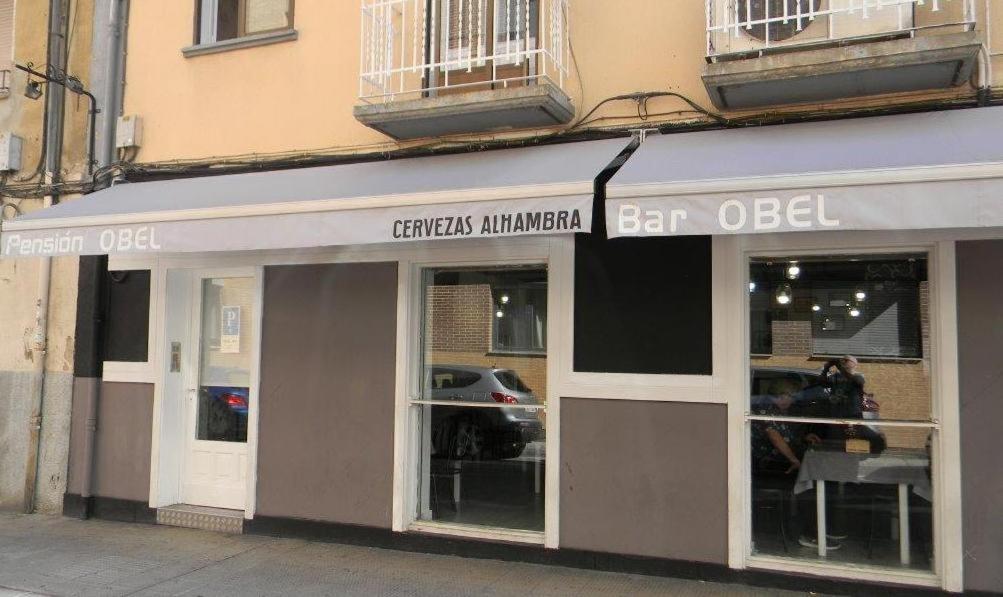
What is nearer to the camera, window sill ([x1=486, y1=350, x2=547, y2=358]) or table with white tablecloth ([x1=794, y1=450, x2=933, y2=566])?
table with white tablecloth ([x1=794, y1=450, x2=933, y2=566])

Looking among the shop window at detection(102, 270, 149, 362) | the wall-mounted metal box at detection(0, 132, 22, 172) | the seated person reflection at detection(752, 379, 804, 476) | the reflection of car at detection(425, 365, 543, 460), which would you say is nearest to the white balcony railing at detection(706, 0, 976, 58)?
the seated person reflection at detection(752, 379, 804, 476)

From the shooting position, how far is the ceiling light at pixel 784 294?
5.54 meters

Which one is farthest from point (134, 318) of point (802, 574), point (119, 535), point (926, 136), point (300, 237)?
point (926, 136)

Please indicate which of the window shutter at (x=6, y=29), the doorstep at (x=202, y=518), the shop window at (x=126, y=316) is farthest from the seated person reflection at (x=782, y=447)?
the window shutter at (x=6, y=29)

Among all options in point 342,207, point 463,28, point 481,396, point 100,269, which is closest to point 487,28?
point 463,28

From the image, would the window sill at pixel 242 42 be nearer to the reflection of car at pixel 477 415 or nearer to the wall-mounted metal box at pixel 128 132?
the wall-mounted metal box at pixel 128 132

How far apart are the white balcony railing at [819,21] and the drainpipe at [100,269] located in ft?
18.6

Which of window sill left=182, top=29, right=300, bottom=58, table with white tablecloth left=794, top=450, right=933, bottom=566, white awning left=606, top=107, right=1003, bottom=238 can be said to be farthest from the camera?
window sill left=182, top=29, right=300, bottom=58

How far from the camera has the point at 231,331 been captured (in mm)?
7418

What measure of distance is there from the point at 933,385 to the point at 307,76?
550 centimetres

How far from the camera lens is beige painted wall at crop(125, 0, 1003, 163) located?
19.4 feet

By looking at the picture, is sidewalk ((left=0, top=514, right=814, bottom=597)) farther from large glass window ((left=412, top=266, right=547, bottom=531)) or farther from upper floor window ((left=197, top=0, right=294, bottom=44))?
upper floor window ((left=197, top=0, right=294, bottom=44))

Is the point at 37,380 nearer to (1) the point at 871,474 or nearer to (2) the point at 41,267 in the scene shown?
(2) the point at 41,267

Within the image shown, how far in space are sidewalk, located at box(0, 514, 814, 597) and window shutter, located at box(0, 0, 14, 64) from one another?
498cm
